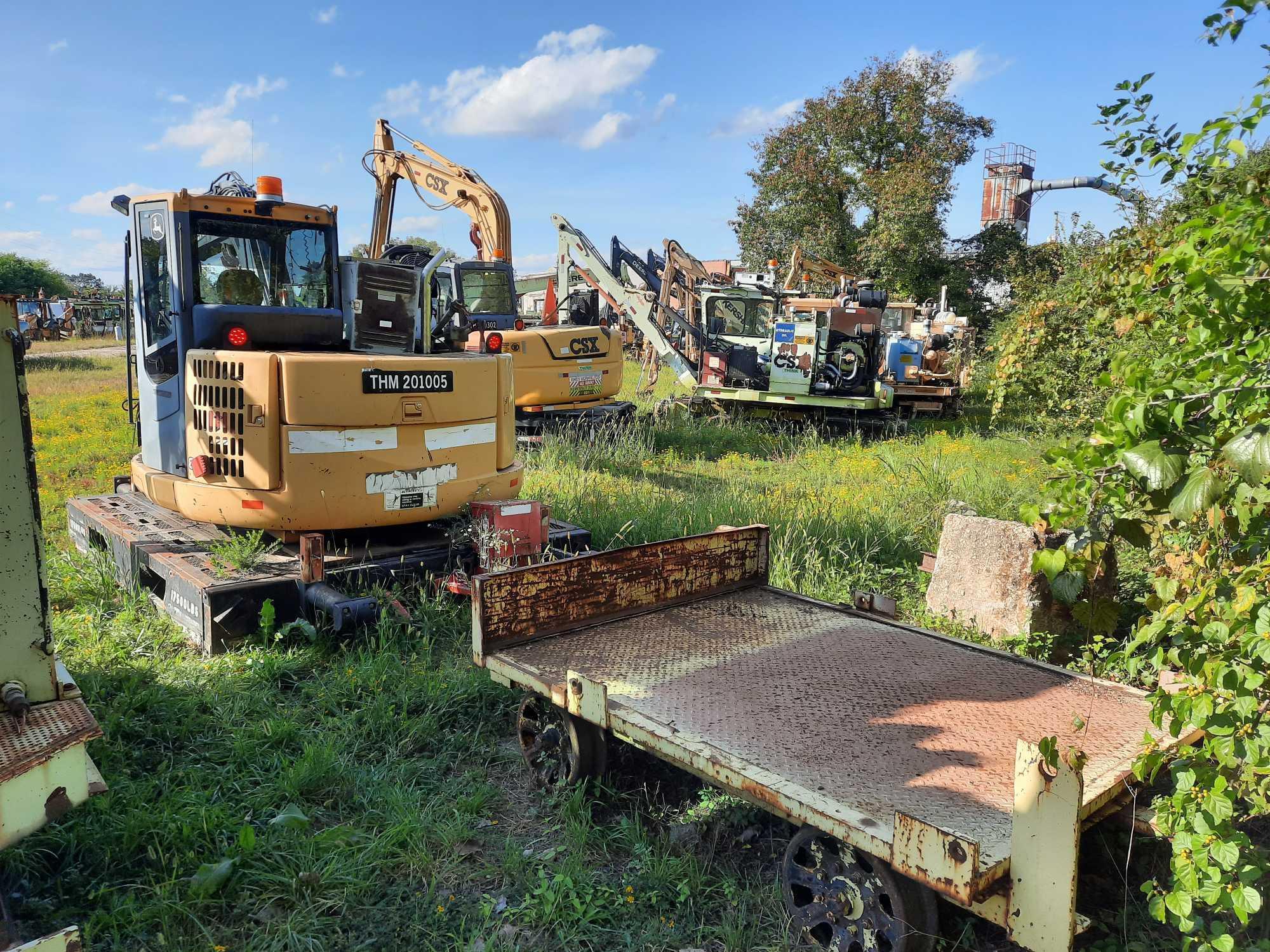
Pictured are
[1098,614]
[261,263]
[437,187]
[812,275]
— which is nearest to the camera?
[1098,614]

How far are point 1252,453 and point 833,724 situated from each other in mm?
1989

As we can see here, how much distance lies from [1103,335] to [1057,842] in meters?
6.61

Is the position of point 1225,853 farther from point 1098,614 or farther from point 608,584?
point 608,584

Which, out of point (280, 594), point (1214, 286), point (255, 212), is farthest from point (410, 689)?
point (1214, 286)

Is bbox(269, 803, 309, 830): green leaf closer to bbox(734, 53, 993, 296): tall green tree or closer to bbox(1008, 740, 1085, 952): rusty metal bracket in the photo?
bbox(1008, 740, 1085, 952): rusty metal bracket

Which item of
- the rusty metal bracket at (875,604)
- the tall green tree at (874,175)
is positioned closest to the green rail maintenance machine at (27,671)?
the rusty metal bracket at (875,604)

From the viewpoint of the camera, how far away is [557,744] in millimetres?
3861

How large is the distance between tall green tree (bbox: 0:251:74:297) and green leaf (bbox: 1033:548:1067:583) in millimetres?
56444

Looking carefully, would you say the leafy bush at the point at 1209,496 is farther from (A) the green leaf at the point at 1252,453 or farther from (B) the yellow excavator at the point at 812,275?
(B) the yellow excavator at the point at 812,275

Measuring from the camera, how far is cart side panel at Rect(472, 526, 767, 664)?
394cm

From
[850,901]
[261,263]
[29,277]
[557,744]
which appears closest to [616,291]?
[261,263]

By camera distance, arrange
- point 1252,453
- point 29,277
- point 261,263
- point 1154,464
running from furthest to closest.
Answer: point 29,277
point 261,263
point 1154,464
point 1252,453

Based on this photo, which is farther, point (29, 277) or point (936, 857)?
point (29, 277)

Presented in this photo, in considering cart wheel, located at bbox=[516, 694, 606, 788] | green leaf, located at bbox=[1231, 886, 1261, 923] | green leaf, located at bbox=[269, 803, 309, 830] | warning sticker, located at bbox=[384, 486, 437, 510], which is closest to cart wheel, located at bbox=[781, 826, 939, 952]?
green leaf, located at bbox=[1231, 886, 1261, 923]
